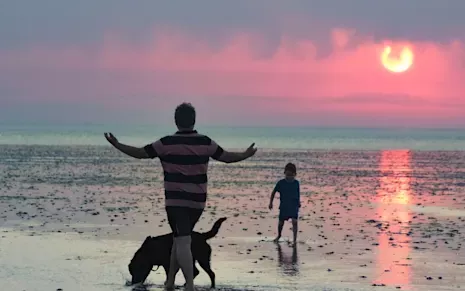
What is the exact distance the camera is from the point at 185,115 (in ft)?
27.2

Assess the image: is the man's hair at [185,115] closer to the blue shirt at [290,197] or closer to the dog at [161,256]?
the dog at [161,256]

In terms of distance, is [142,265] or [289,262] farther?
[289,262]

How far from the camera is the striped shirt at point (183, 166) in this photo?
26.9ft

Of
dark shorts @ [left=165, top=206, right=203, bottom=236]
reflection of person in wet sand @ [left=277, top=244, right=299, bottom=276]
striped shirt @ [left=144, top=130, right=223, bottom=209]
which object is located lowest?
reflection of person in wet sand @ [left=277, top=244, right=299, bottom=276]

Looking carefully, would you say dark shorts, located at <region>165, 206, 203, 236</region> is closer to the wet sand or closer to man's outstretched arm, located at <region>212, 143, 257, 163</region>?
man's outstretched arm, located at <region>212, 143, 257, 163</region>

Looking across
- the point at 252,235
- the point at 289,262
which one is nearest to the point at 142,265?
the point at 289,262

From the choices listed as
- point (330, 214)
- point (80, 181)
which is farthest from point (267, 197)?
point (80, 181)

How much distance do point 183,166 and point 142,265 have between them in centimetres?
207

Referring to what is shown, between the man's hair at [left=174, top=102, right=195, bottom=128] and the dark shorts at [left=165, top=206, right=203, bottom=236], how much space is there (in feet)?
2.72

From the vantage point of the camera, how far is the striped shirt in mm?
8188

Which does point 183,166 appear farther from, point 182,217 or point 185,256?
point 185,256

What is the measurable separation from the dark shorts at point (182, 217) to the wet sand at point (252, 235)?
5.36 ft

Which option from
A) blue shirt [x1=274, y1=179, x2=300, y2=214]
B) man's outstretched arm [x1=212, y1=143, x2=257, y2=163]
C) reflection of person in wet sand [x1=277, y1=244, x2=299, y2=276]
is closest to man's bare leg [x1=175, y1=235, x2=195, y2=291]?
man's outstretched arm [x1=212, y1=143, x2=257, y2=163]

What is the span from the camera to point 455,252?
1298 cm
